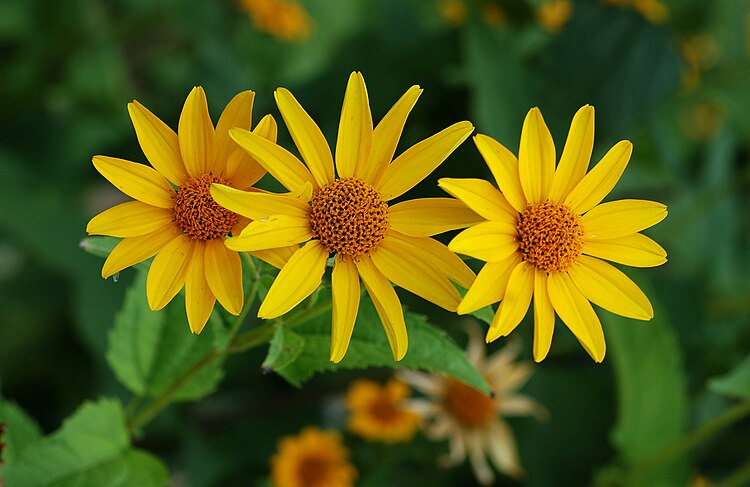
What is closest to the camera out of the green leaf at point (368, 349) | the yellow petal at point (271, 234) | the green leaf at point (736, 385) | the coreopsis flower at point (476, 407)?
the yellow petal at point (271, 234)

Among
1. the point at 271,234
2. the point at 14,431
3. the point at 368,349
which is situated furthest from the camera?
the point at 14,431

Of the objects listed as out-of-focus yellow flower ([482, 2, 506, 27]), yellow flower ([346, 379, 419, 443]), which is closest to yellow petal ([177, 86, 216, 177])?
yellow flower ([346, 379, 419, 443])

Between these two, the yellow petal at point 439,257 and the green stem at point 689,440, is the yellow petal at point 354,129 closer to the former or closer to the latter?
the yellow petal at point 439,257

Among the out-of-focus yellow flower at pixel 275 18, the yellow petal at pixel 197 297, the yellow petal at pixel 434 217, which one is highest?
the out-of-focus yellow flower at pixel 275 18

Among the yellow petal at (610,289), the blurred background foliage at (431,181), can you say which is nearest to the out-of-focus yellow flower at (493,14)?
the blurred background foliage at (431,181)

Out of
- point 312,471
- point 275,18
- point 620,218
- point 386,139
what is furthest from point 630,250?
point 275,18

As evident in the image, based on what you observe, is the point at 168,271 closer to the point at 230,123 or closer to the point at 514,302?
the point at 230,123

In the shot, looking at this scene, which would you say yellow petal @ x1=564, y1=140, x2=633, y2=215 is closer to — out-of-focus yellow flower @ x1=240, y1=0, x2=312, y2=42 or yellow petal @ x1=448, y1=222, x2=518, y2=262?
yellow petal @ x1=448, y1=222, x2=518, y2=262
